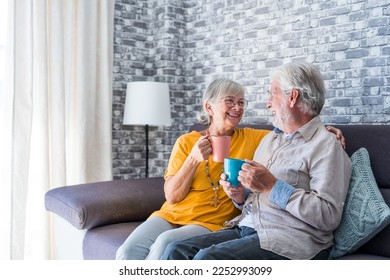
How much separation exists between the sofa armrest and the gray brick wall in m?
0.93

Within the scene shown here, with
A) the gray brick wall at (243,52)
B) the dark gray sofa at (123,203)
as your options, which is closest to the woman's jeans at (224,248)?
the dark gray sofa at (123,203)

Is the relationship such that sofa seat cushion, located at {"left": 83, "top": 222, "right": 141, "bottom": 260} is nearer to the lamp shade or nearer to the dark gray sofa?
the dark gray sofa

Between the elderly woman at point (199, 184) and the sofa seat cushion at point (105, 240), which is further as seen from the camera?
the sofa seat cushion at point (105, 240)

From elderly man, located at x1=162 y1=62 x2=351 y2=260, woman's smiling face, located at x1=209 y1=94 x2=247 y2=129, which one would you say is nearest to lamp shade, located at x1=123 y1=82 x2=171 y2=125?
woman's smiling face, located at x1=209 y1=94 x2=247 y2=129

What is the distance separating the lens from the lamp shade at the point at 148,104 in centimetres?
356

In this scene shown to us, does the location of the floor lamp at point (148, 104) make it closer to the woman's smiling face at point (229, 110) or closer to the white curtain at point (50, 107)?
the white curtain at point (50, 107)

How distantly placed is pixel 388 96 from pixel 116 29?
205cm

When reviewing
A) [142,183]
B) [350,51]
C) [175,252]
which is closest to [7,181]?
[142,183]

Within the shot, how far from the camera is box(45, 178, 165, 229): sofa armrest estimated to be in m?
2.72

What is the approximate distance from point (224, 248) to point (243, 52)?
187 cm

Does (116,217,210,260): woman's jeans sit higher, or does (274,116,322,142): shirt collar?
(274,116,322,142): shirt collar

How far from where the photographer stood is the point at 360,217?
6.81 feet

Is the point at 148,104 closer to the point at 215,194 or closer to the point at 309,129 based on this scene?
the point at 215,194

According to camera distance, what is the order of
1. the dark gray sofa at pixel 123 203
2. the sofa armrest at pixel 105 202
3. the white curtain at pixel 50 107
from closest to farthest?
1. the dark gray sofa at pixel 123 203
2. the sofa armrest at pixel 105 202
3. the white curtain at pixel 50 107
